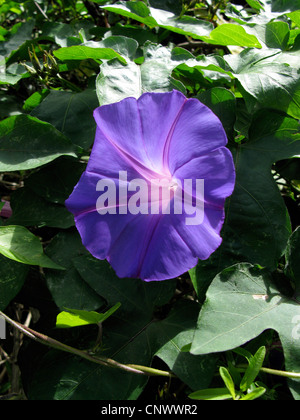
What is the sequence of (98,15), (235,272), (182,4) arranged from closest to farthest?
(235,272)
(182,4)
(98,15)

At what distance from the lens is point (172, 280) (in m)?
1.18

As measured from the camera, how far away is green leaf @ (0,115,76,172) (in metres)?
1.17

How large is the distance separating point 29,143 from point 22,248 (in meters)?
0.29

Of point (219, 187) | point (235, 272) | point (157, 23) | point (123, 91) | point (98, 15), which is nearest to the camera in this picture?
point (219, 187)

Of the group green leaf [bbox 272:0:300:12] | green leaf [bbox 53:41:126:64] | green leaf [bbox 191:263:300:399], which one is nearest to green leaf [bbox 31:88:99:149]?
green leaf [bbox 53:41:126:64]

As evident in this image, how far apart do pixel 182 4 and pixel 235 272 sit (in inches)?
37.1

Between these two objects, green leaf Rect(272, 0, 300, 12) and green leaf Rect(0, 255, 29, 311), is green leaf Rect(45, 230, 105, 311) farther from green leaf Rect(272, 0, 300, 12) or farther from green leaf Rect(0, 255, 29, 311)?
green leaf Rect(272, 0, 300, 12)

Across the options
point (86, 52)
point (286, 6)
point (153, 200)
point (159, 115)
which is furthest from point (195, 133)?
point (286, 6)

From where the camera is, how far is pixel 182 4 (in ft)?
4.78

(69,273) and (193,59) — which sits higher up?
(193,59)

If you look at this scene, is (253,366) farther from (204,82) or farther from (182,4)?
(182,4)
